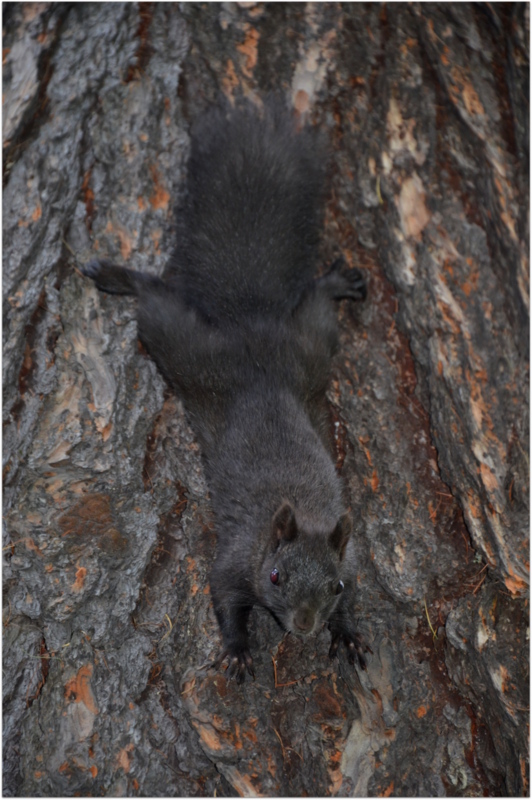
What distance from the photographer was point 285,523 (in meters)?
2.91

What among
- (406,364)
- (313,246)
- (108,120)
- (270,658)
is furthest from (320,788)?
(108,120)

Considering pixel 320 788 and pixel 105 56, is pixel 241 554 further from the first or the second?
pixel 105 56

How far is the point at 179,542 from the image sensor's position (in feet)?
9.65

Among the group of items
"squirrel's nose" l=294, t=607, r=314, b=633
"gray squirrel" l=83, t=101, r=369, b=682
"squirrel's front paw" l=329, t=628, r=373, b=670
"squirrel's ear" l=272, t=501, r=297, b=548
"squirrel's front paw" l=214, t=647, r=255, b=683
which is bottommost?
"squirrel's front paw" l=214, t=647, r=255, b=683

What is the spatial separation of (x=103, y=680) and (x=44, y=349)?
1302 millimetres

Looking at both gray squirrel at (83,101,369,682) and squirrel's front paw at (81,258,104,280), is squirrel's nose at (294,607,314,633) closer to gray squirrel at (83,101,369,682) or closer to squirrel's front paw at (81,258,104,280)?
gray squirrel at (83,101,369,682)

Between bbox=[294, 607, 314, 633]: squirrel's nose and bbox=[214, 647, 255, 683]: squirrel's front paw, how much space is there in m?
0.29

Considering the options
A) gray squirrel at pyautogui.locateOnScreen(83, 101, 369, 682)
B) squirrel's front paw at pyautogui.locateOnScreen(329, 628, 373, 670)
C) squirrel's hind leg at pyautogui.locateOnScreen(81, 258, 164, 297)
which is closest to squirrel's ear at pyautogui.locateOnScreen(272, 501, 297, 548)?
gray squirrel at pyautogui.locateOnScreen(83, 101, 369, 682)

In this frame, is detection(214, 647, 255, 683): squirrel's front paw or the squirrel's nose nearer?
the squirrel's nose

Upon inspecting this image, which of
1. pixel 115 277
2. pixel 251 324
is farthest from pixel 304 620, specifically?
pixel 115 277

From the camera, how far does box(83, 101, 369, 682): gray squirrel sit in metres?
3.13

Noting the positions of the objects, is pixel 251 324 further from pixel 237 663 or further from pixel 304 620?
pixel 237 663

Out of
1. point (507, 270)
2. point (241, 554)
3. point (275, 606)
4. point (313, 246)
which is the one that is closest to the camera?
point (507, 270)

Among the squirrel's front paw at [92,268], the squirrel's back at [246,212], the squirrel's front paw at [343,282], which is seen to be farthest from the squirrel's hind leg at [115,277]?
the squirrel's front paw at [343,282]
